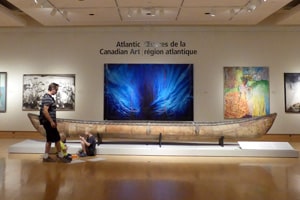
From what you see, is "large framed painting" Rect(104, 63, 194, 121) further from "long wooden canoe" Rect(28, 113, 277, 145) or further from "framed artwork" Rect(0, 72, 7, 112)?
"framed artwork" Rect(0, 72, 7, 112)

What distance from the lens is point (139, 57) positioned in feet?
39.7

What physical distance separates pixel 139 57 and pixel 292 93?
592cm

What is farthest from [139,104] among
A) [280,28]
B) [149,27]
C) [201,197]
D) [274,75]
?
[201,197]

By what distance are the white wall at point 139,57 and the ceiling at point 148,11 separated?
1.07m

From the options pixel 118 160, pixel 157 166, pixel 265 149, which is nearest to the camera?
pixel 157 166

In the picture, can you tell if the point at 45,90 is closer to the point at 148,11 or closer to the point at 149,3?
the point at 148,11

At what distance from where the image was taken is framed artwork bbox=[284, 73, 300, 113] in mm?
11773

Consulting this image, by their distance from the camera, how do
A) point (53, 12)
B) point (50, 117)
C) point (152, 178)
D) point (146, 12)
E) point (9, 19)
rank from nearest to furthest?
point (152, 178) < point (50, 117) < point (53, 12) < point (146, 12) < point (9, 19)

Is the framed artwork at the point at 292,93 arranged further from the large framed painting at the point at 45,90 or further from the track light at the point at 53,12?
the track light at the point at 53,12

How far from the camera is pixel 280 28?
11922mm

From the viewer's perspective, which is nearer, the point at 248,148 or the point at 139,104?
Result: the point at 248,148

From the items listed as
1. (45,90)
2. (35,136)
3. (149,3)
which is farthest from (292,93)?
(35,136)

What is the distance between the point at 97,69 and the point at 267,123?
6.52 metres

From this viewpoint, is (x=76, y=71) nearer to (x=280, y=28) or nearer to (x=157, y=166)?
(x=157, y=166)
